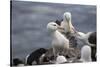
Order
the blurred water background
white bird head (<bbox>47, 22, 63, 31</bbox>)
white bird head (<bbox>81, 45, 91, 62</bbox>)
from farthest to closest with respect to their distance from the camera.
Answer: white bird head (<bbox>81, 45, 91, 62</bbox>), white bird head (<bbox>47, 22, 63, 31</bbox>), the blurred water background

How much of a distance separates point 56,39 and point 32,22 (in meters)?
0.40

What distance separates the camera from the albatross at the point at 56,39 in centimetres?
270

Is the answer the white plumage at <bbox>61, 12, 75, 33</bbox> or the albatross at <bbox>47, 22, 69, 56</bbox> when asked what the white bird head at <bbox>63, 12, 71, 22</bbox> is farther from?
the albatross at <bbox>47, 22, 69, 56</bbox>

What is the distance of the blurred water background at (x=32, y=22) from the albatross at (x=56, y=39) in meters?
0.06

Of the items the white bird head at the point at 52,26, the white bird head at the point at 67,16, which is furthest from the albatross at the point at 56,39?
the white bird head at the point at 67,16

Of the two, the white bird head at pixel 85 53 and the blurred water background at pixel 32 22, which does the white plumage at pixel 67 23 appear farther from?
the white bird head at pixel 85 53

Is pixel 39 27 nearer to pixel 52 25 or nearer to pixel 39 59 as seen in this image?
pixel 52 25

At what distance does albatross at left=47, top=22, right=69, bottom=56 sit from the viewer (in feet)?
8.87

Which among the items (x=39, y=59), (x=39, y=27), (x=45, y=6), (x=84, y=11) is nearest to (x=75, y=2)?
(x=84, y=11)

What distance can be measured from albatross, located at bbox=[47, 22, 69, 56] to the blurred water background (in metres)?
0.06

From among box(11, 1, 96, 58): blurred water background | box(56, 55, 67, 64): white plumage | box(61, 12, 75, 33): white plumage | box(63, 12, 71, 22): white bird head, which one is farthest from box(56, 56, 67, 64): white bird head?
box(63, 12, 71, 22): white bird head
